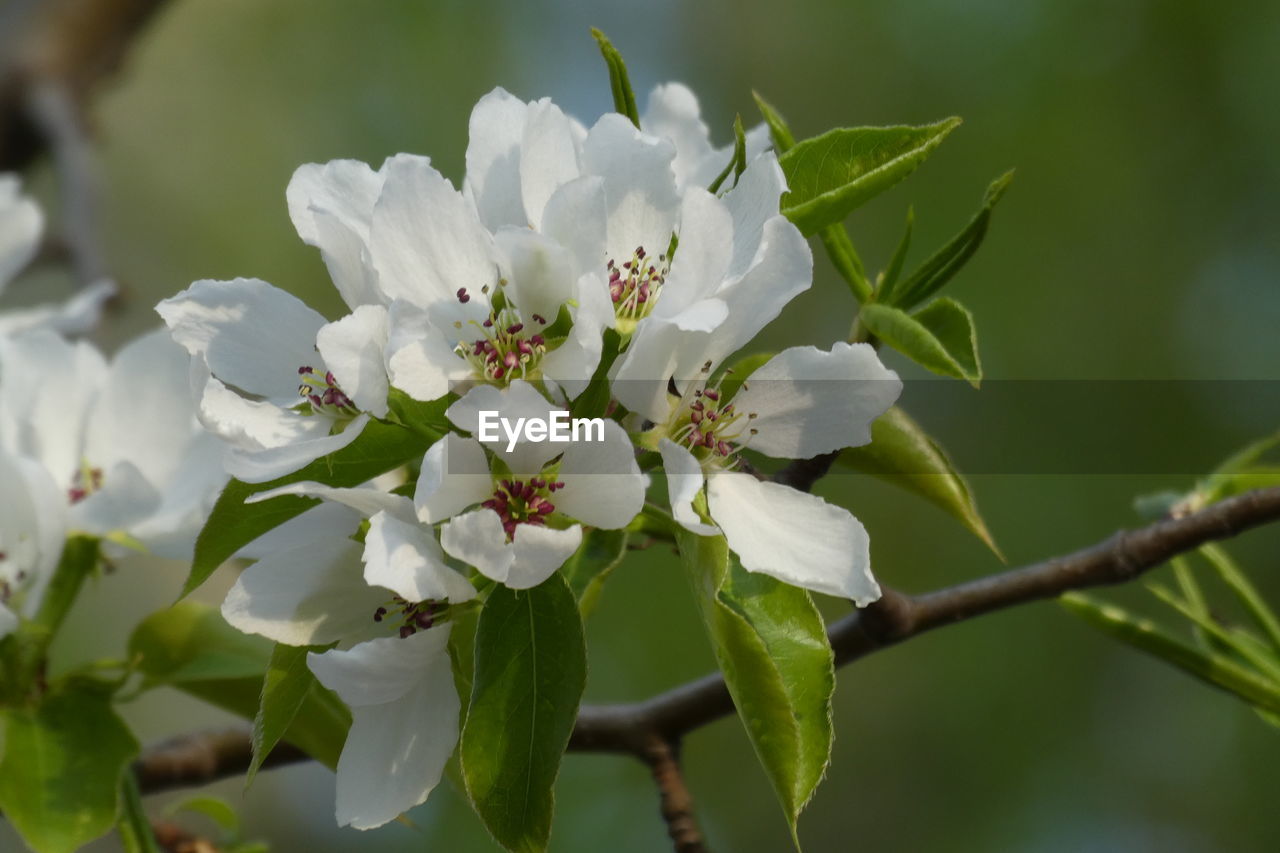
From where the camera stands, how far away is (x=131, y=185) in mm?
6246

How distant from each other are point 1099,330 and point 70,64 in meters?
5.42

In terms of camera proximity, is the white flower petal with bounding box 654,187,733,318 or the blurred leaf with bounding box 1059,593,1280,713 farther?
the blurred leaf with bounding box 1059,593,1280,713

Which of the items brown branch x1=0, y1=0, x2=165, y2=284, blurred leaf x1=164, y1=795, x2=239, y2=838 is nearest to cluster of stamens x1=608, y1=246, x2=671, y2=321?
blurred leaf x1=164, y1=795, x2=239, y2=838

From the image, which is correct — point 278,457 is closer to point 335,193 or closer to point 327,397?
point 327,397

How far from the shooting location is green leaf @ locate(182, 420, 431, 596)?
0.84 m

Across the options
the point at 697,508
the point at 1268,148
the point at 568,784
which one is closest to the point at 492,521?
the point at 697,508

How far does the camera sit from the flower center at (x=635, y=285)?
859 millimetres

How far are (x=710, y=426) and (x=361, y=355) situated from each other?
0.80ft

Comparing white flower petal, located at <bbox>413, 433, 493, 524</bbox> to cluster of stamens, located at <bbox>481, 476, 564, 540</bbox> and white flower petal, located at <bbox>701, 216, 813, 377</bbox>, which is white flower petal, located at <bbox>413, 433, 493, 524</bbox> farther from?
white flower petal, located at <bbox>701, 216, 813, 377</bbox>

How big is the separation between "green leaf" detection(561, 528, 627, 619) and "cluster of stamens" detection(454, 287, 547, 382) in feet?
0.52

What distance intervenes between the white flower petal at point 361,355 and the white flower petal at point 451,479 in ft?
0.20

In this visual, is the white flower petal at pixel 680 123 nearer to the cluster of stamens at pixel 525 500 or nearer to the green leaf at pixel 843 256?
the green leaf at pixel 843 256

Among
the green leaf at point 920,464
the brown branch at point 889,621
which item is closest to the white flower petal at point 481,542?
the green leaf at point 920,464

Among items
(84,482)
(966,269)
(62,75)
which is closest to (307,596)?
(84,482)
